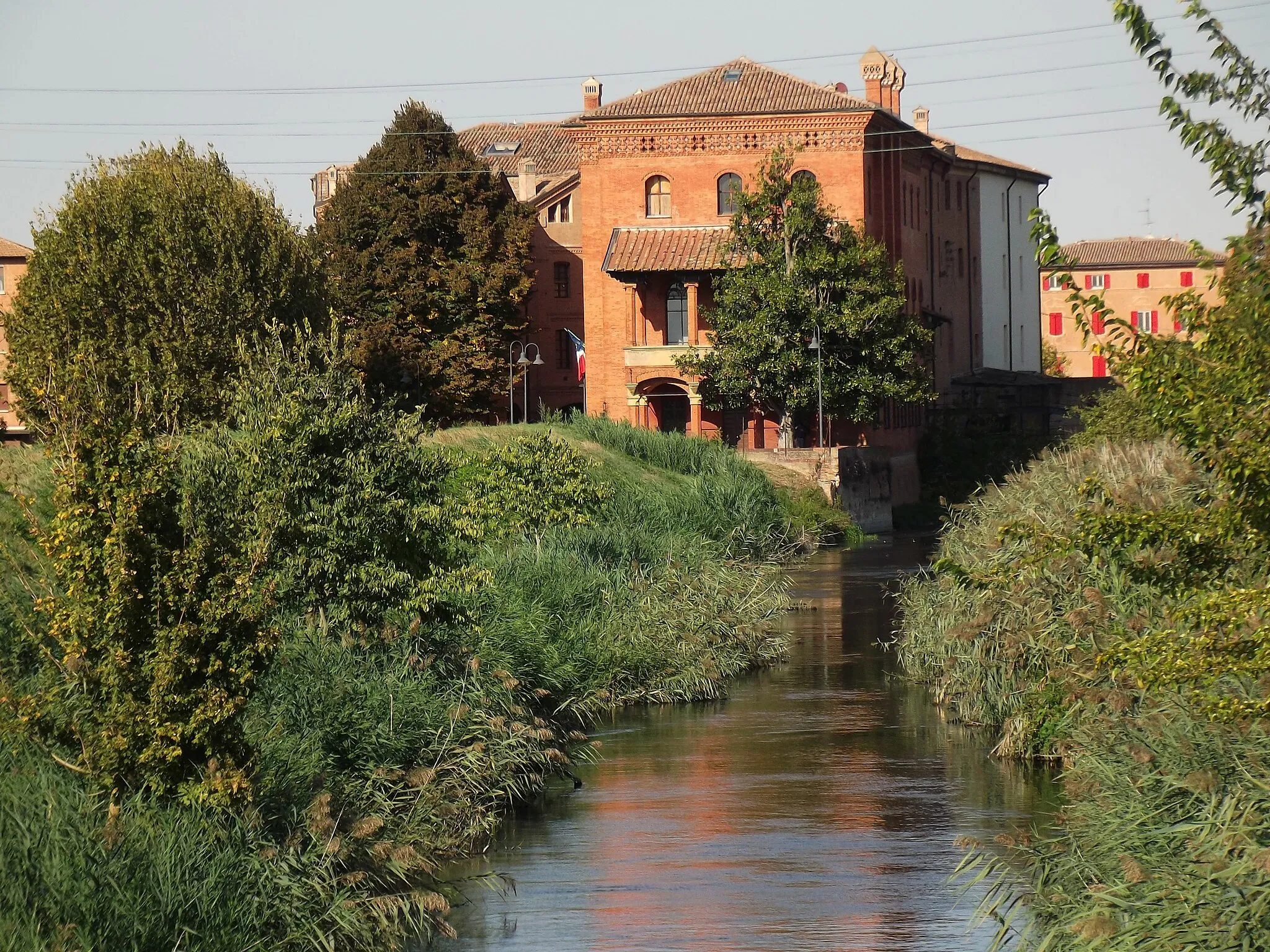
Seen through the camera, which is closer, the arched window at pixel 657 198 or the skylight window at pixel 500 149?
the arched window at pixel 657 198

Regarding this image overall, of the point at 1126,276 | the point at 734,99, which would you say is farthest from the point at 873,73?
the point at 1126,276

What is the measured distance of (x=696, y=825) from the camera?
47.4 ft

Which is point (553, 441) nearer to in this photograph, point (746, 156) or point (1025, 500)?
point (1025, 500)

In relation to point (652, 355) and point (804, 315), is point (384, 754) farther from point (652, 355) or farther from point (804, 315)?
point (652, 355)

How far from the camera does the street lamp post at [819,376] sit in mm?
48344

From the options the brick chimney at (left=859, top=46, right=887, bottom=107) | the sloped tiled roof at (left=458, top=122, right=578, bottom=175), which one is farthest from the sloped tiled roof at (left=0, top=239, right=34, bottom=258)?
the brick chimney at (left=859, top=46, right=887, bottom=107)

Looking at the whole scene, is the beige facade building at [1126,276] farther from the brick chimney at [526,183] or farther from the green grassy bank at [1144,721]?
the green grassy bank at [1144,721]

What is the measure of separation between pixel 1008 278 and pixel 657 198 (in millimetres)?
28566

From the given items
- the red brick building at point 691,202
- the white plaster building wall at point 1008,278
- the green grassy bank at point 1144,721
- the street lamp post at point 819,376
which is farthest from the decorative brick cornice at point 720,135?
the green grassy bank at point 1144,721

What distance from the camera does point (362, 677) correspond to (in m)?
14.0

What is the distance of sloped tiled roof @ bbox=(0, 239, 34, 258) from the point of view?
73.8m

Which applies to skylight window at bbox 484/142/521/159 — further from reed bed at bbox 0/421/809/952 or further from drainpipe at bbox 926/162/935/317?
reed bed at bbox 0/421/809/952

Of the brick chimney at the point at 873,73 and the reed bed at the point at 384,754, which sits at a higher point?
the brick chimney at the point at 873,73

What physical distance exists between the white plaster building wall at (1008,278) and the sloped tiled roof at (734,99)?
1985 centimetres
